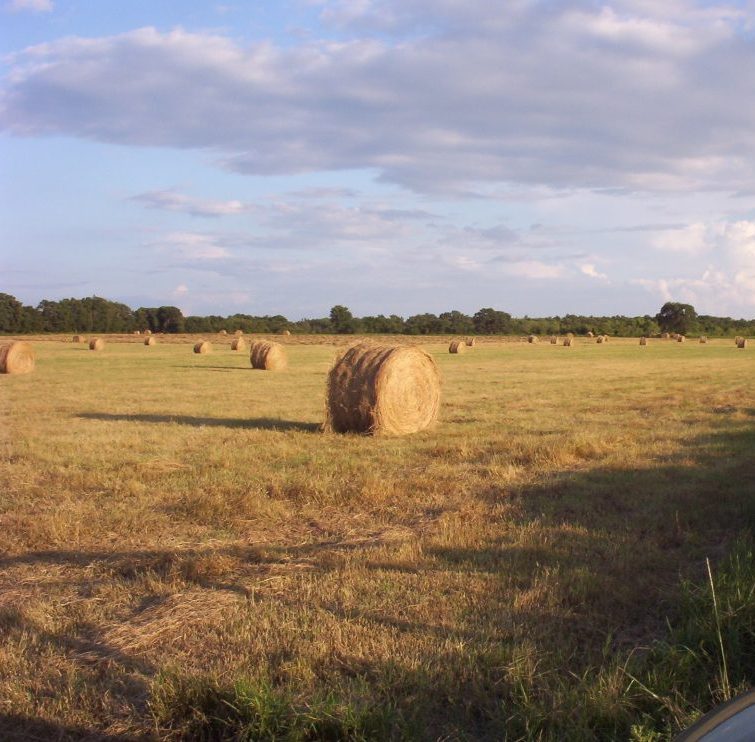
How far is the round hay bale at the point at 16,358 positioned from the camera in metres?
29.0

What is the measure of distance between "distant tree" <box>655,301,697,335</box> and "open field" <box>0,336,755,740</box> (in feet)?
326

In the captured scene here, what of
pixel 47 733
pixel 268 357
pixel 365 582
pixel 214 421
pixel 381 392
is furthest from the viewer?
pixel 268 357

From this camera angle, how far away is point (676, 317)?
107 m

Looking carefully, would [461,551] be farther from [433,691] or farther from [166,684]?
[166,684]

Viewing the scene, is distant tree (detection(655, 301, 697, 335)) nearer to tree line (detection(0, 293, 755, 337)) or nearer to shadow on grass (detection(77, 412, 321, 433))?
tree line (detection(0, 293, 755, 337))

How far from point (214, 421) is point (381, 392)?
3.42 metres

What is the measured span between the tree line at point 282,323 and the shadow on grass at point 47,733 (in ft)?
264

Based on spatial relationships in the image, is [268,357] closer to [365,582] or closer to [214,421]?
[214,421]

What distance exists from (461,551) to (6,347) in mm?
27576

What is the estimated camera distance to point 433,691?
3904 millimetres

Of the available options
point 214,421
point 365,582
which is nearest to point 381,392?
point 214,421

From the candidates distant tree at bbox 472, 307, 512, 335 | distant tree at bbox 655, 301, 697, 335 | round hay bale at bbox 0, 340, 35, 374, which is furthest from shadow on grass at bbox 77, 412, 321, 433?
distant tree at bbox 655, 301, 697, 335

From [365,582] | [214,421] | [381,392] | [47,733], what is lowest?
[47,733]

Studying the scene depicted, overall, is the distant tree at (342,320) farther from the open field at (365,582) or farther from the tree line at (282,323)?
the open field at (365,582)
